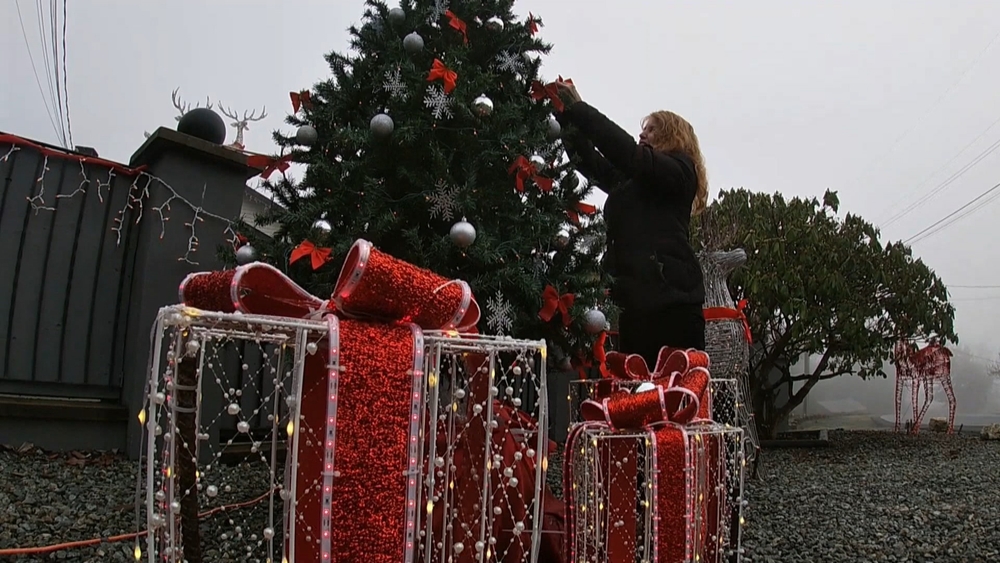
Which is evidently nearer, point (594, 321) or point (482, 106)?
point (482, 106)

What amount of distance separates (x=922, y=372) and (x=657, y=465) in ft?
30.3

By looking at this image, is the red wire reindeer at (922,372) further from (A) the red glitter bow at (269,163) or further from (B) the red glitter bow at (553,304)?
(A) the red glitter bow at (269,163)

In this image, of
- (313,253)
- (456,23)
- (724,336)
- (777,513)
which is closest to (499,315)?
(313,253)

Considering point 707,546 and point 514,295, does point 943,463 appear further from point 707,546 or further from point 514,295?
point 514,295

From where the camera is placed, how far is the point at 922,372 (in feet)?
29.5

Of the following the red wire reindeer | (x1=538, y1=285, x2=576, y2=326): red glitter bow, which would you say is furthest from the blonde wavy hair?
the red wire reindeer

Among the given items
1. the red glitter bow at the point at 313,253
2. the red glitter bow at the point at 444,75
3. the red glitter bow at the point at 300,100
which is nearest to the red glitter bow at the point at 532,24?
the red glitter bow at the point at 444,75


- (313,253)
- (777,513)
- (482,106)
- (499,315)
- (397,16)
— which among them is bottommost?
(777,513)

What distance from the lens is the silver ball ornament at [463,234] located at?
2008 mm

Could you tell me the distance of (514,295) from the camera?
2230 mm

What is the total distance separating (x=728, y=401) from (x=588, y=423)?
2.14 metres

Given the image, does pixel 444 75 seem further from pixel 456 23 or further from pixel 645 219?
pixel 645 219

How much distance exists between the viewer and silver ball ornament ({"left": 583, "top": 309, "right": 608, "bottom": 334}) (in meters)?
2.31

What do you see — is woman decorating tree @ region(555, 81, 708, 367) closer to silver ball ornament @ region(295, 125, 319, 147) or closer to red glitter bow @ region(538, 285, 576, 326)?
red glitter bow @ region(538, 285, 576, 326)
